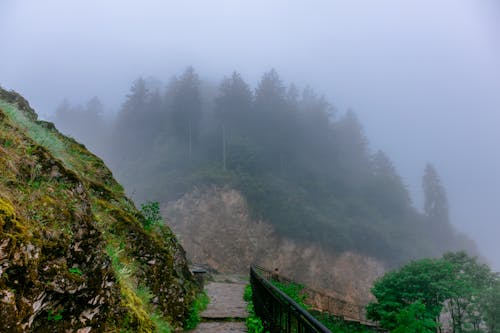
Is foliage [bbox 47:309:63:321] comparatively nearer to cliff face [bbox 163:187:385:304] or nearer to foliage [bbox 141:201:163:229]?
foliage [bbox 141:201:163:229]

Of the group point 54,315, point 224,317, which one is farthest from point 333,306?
point 54,315

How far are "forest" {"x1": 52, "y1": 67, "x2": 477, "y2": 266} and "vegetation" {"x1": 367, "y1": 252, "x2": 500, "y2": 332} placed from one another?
20525 mm

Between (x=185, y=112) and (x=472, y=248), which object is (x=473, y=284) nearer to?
(x=472, y=248)

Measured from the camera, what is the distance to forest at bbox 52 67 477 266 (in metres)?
48.0

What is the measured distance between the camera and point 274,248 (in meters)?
42.1

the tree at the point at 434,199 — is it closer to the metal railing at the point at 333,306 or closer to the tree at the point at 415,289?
the metal railing at the point at 333,306

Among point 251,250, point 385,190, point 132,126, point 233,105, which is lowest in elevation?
point 251,250

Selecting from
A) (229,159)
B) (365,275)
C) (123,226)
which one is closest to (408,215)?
(365,275)

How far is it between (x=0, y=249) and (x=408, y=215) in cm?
6958

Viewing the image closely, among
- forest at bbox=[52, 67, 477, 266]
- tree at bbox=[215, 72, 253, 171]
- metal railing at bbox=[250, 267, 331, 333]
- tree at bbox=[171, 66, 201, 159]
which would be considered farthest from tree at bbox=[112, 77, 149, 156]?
metal railing at bbox=[250, 267, 331, 333]

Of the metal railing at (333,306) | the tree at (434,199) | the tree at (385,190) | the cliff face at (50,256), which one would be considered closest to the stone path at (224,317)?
the cliff face at (50,256)

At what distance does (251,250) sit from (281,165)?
23535mm

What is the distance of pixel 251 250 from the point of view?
134 ft

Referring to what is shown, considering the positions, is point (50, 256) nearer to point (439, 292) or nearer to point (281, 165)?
point (439, 292)
